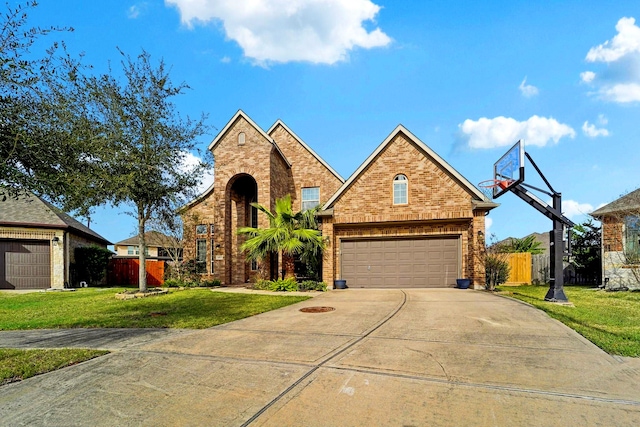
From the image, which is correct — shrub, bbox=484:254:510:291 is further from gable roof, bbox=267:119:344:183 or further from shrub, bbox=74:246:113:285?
shrub, bbox=74:246:113:285

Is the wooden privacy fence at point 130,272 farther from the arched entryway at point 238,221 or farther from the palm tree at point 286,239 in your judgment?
the palm tree at point 286,239

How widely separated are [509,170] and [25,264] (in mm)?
23397

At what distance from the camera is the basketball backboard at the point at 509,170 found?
11.3 m

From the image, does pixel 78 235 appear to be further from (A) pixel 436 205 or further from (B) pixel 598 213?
(B) pixel 598 213

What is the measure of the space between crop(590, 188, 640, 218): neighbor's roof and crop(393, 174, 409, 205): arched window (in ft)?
34.9

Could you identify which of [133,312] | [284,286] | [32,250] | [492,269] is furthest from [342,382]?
[32,250]

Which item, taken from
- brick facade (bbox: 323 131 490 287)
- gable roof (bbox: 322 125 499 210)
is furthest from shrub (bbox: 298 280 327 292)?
gable roof (bbox: 322 125 499 210)

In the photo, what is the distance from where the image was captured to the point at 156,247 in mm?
42500

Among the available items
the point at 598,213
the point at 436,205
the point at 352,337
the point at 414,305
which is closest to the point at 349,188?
the point at 436,205

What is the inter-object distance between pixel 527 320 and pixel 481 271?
7.44 metres

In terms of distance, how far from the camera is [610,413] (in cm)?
351

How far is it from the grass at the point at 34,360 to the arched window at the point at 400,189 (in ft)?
42.7

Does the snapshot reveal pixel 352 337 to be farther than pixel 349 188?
No

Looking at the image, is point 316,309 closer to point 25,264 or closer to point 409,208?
point 409,208
